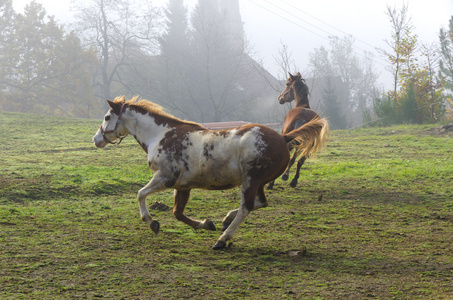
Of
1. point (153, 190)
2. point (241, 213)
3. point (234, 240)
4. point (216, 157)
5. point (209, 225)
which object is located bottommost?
point (234, 240)

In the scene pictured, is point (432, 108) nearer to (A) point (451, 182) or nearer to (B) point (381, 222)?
(A) point (451, 182)

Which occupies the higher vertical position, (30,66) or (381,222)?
(30,66)

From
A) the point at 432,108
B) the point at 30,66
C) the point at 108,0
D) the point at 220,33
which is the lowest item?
the point at 432,108

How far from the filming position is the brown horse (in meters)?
9.73

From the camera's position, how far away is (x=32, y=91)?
4281 centimetres

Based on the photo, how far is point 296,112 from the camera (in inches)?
388

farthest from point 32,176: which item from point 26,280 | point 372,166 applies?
point 372,166

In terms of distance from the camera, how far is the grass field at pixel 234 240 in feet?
13.6

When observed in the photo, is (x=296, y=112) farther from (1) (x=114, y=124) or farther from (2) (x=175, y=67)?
(2) (x=175, y=67)

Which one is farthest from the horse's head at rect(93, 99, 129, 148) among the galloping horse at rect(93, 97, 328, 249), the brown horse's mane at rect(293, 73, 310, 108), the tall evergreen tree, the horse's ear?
the tall evergreen tree

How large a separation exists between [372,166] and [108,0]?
1510 inches

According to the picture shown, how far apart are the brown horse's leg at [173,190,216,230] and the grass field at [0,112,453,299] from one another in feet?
0.59

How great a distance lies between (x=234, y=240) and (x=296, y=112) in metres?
4.60

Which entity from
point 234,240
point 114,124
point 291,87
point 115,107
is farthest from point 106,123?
point 291,87
